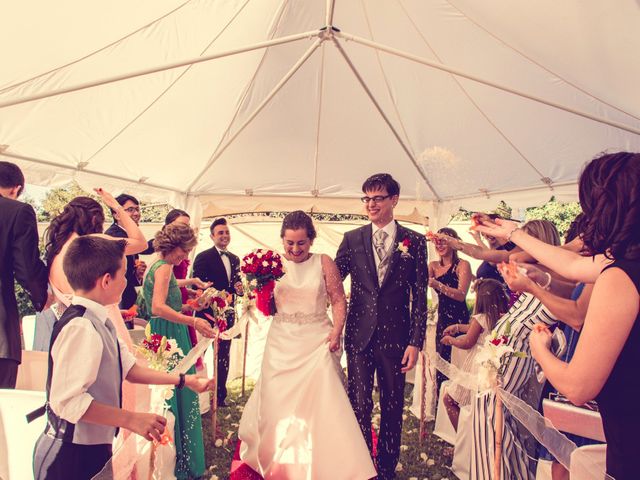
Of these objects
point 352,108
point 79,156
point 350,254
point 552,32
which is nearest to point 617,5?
point 552,32

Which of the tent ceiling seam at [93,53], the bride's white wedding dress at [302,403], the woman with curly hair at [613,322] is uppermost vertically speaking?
the tent ceiling seam at [93,53]

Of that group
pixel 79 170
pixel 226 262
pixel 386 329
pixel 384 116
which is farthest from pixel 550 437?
pixel 79 170

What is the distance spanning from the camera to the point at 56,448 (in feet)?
6.66

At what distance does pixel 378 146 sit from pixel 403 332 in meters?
4.33

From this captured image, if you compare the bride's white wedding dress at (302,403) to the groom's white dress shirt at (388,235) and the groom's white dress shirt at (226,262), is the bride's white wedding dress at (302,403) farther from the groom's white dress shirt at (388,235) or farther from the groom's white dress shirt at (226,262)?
the groom's white dress shirt at (226,262)

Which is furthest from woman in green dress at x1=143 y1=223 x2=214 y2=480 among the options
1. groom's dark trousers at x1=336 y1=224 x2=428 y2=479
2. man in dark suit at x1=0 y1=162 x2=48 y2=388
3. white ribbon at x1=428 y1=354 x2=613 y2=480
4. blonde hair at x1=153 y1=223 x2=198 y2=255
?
white ribbon at x1=428 y1=354 x2=613 y2=480

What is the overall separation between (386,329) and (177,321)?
1680 millimetres

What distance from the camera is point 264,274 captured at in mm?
4227

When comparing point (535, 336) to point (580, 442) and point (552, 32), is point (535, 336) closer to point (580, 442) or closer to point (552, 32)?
point (580, 442)

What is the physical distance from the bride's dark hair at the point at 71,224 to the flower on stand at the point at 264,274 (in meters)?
1.30

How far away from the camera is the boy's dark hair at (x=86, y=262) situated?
7.02ft

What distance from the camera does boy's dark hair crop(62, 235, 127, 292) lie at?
7.02ft

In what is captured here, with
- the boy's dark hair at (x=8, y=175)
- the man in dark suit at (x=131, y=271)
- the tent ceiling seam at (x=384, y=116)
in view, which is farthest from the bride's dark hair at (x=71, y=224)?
the tent ceiling seam at (x=384, y=116)

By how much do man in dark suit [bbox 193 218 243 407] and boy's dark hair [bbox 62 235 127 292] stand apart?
4159 mm
